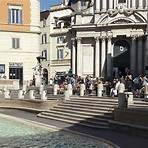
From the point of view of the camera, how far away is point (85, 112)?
32094 mm

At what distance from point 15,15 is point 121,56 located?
14276 mm

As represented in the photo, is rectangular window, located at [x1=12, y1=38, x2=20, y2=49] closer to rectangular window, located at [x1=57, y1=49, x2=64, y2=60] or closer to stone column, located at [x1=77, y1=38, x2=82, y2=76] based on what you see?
stone column, located at [x1=77, y1=38, x2=82, y2=76]

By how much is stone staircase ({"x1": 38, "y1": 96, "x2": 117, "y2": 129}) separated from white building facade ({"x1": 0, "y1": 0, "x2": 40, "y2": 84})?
25.6 m

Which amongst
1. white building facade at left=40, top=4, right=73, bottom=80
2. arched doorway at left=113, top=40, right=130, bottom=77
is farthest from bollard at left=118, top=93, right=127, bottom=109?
white building facade at left=40, top=4, right=73, bottom=80

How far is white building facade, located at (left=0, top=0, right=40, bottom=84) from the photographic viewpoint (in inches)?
2438

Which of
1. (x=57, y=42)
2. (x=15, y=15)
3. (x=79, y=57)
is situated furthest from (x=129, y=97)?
(x=57, y=42)

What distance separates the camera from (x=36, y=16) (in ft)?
209

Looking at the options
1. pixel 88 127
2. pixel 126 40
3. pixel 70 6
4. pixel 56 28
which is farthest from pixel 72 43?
pixel 88 127

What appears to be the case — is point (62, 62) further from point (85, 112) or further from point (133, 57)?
point (85, 112)

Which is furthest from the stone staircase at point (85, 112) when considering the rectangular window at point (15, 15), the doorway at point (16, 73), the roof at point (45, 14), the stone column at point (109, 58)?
the roof at point (45, 14)

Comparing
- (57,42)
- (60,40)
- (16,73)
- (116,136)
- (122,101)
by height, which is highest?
(60,40)

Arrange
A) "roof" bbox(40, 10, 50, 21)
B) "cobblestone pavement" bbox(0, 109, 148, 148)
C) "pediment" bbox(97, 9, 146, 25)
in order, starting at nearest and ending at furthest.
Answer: "cobblestone pavement" bbox(0, 109, 148, 148) → "pediment" bbox(97, 9, 146, 25) → "roof" bbox(40, 10, 50, 21)

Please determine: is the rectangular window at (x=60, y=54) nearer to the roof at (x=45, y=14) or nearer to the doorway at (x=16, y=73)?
the roof at (x=45, y=14)

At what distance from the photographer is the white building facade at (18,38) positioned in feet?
203
